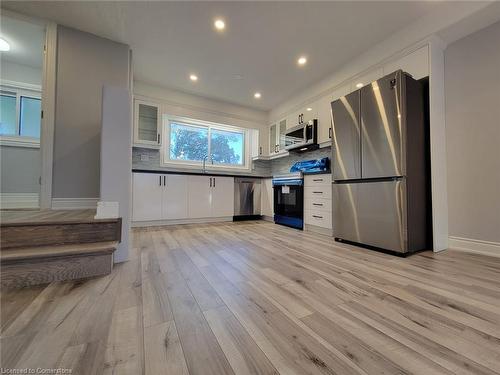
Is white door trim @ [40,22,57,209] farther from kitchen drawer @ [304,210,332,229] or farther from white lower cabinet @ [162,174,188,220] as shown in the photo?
kitchen drawer @ [304,210,332,229]

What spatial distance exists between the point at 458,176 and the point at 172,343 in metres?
2.83

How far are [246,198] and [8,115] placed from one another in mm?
3986

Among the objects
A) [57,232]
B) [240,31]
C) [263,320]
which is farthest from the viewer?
[240,31]

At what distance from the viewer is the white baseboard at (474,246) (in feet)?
5.96

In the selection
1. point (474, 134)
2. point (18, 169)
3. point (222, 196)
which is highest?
point (474, 134)

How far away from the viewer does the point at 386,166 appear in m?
1.96

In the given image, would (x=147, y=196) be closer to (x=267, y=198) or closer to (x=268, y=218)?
(x=267, y=198)

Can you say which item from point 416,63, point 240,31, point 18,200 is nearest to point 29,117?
point 18,200

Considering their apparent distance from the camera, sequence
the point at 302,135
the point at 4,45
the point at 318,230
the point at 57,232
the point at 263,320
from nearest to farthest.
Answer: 1. the point at 263,320
2. the point at 57,232
3. the point at 4,45
4. the point at 318,230
5. the point at 302,135

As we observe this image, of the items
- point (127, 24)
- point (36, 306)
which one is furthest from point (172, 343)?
point (127, 24)

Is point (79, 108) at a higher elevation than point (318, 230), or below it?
higher

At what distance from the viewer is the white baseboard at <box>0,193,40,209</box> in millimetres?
2875

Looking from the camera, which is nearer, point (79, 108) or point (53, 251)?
point (53, 251)

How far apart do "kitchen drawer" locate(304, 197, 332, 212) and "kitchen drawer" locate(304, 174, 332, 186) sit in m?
0.22
